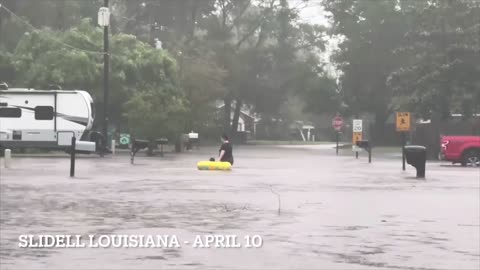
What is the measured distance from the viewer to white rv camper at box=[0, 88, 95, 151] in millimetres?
35188

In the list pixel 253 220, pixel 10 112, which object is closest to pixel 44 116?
pixel 10 112

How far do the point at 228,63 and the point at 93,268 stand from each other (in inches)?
2514

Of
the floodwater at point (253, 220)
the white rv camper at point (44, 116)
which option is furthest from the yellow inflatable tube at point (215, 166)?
the white rv camper at point (44, 116)

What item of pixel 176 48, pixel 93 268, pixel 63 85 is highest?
pixel 176 48

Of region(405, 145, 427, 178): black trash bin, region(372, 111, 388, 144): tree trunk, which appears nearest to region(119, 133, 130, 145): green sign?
region(405, 145, 427, 178): black trash bin

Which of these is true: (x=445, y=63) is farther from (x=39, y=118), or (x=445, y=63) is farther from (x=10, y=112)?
(x=10, y=112)

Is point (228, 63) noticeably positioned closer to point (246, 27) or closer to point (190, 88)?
point (246, 27)

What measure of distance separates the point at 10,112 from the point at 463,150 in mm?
21249

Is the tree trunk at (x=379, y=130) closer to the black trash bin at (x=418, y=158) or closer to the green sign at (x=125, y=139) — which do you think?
the green sign at (x=125, y=139)

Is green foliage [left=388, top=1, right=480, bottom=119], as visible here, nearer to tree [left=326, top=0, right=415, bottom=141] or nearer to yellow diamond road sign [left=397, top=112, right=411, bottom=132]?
yellow diamond road sign [left=397, top=112, right=411, bottom=132]

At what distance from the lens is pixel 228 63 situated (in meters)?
71.1

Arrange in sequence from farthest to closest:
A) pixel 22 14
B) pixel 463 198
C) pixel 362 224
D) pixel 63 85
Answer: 1. pixel 22 14
2. pixel 63 85
3. pixel 463 198
4. pixel 362 224

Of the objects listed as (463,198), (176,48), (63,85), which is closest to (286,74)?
(176,48)

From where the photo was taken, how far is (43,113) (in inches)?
1398
